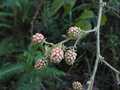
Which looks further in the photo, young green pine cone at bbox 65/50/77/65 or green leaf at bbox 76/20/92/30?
green leaf at bbox 76/20/92/30

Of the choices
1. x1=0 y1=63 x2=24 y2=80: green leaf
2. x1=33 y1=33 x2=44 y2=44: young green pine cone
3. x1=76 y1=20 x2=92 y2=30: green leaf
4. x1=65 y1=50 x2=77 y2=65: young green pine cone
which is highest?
x1=76 y1=20 x2=92 y2=30: green leaf

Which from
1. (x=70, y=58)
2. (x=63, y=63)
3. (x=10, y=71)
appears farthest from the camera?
(x=63, y=63)

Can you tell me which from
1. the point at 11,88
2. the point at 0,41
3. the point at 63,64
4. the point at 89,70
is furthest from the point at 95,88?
the point at 0,41

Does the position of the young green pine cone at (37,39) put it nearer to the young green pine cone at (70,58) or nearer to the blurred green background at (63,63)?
the young green pine cone at (70,58)

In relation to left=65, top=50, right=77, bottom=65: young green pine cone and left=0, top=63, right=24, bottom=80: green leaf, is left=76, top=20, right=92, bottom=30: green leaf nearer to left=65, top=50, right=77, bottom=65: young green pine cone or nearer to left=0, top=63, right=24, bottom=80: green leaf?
left=65, top=50, right=77, bottom=65: young green pine cone

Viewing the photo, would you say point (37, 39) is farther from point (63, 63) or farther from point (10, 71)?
point (63, 63)

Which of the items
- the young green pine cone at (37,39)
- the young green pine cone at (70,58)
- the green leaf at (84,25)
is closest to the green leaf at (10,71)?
the young green pine cone at (37,39)

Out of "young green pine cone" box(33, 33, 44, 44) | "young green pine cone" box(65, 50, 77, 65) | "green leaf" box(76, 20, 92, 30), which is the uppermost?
"green leaf" box(76, 20, 92, 30)

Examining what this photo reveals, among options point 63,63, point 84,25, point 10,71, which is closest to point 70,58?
point 84,25

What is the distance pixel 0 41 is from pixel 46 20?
1303mm

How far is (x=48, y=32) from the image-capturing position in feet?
8.09

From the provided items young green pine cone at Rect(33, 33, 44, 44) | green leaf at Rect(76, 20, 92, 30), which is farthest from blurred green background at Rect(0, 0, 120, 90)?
young green pine cone at Rect(33, 33, 44, 44)

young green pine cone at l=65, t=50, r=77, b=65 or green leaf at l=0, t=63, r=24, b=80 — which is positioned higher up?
young green pine cone at l=65, t=50, r=77, b=65

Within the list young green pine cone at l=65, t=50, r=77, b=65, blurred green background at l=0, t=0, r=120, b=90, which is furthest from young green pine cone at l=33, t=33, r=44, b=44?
blurred green background at l=0, t=0, r=120, b=90
